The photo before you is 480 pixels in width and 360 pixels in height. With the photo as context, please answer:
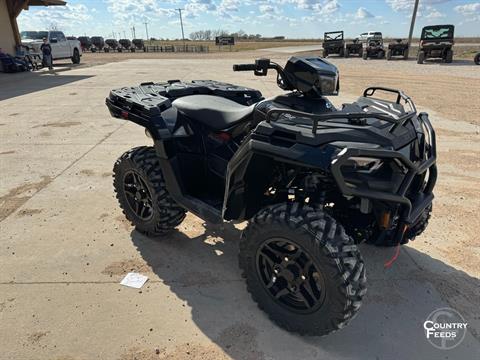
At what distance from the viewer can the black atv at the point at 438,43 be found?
22.0 meters

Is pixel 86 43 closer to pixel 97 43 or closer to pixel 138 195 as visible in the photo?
pixel 97 43

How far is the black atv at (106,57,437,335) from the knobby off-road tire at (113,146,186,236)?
0.04 ft

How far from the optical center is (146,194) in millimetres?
3344

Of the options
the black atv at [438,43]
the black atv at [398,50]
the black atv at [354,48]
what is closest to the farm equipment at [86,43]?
the black atv at [354,48]

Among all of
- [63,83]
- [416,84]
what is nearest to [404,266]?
[416,84]

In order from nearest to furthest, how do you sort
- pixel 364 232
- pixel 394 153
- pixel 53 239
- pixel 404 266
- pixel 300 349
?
1. pixel 394 153
2. pixel 300 349
3. pixel 364 232
4. pixel 404 266
5. pixel 53 239

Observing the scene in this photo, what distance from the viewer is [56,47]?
23.6 m

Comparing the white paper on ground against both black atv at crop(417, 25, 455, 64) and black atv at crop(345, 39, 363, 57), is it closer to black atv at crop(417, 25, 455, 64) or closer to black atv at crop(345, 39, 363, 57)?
black atv at crop(417, 25, 455, 64)

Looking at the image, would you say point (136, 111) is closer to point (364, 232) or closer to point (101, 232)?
point (101, 232)

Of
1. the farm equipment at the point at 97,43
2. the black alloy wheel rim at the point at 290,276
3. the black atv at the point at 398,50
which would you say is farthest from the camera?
the farm equipment at the point at 97,43

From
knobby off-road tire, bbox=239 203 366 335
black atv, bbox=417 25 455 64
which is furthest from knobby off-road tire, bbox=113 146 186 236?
black atv, bbox=417 25 455 64

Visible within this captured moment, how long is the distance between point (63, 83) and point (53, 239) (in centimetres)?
1300

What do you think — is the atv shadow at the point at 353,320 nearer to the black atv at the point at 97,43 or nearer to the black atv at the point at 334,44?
the black atv at the point at 334,44

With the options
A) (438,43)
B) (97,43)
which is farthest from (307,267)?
(97,43)
